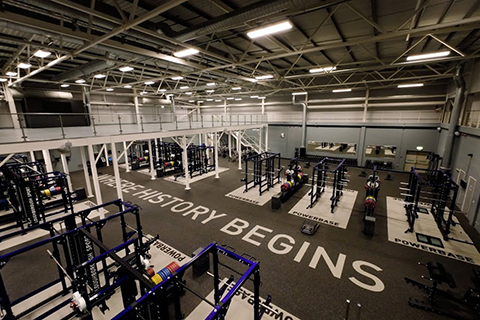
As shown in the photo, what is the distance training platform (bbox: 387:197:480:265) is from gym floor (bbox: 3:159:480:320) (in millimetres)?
249

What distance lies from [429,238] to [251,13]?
891cm

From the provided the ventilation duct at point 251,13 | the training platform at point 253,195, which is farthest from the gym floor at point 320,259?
the ventilation duct at point 251,13

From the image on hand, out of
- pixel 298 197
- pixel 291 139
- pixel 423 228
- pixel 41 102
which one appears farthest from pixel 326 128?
pixel 41 102

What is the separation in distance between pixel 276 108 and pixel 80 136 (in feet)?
55.0

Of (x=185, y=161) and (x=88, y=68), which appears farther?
(x=185, y=161)

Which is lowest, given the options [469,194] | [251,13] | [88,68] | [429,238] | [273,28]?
[429,238]

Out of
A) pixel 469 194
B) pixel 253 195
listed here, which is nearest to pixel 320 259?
pixel 253 195

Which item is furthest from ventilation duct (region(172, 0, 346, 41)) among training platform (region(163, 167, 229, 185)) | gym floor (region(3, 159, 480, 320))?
training platform (region(163, 167, 229, 185))

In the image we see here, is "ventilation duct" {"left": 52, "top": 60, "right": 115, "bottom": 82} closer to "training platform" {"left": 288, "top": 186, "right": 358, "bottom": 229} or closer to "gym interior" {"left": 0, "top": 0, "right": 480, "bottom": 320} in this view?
"gym interior" {"left": 0, "top": 0, "right": 480, "bottom": 320}

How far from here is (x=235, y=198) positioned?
10102mm

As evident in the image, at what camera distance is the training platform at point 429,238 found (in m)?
6.06

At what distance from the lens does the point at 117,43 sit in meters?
6.43

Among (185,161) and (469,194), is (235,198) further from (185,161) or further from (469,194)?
(469,194)

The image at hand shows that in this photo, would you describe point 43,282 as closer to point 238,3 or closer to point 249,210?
point 249,210
